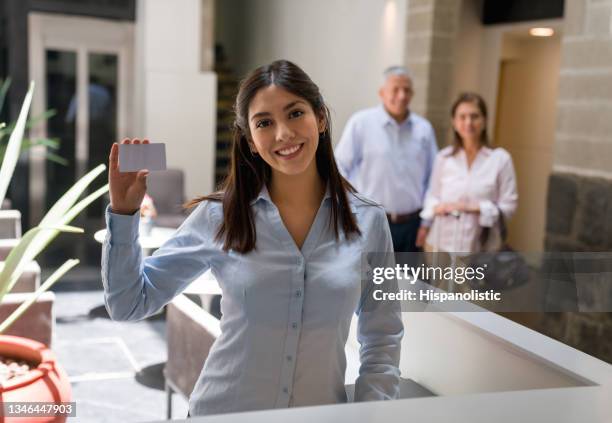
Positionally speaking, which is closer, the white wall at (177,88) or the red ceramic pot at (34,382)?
the red ceramic pot at (34,382)

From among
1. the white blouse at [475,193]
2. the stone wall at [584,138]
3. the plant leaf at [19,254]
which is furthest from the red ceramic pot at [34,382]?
the stone wall at [584,138]

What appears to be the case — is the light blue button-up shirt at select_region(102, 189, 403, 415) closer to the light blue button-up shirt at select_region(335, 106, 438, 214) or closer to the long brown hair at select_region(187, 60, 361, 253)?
the long brown hair at select_region(187, 60, 361, 253)

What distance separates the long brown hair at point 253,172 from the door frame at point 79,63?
19.4 feet

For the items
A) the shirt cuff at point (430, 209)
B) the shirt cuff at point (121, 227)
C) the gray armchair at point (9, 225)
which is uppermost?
the shirt cuff at point (121, 227)

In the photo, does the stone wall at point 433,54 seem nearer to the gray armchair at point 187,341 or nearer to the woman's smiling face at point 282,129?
the gray armchair at point 187,341

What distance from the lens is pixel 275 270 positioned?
1.26 m

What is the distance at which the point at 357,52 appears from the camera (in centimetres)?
645

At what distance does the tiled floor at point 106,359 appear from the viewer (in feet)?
10.3

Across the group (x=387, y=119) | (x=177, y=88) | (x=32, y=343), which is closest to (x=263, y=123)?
(x=32, y=343)

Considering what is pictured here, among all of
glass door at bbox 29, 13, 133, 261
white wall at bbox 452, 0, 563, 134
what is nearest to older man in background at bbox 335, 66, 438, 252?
white wall at bbox 452, 0, 563, 134

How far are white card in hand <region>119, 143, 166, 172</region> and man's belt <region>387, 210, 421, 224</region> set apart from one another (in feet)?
10.2

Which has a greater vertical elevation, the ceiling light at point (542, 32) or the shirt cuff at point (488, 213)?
the ceiling light at point (542, 32)

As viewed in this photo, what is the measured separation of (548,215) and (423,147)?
79 centimetres

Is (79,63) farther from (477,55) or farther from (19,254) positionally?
(19,254)
